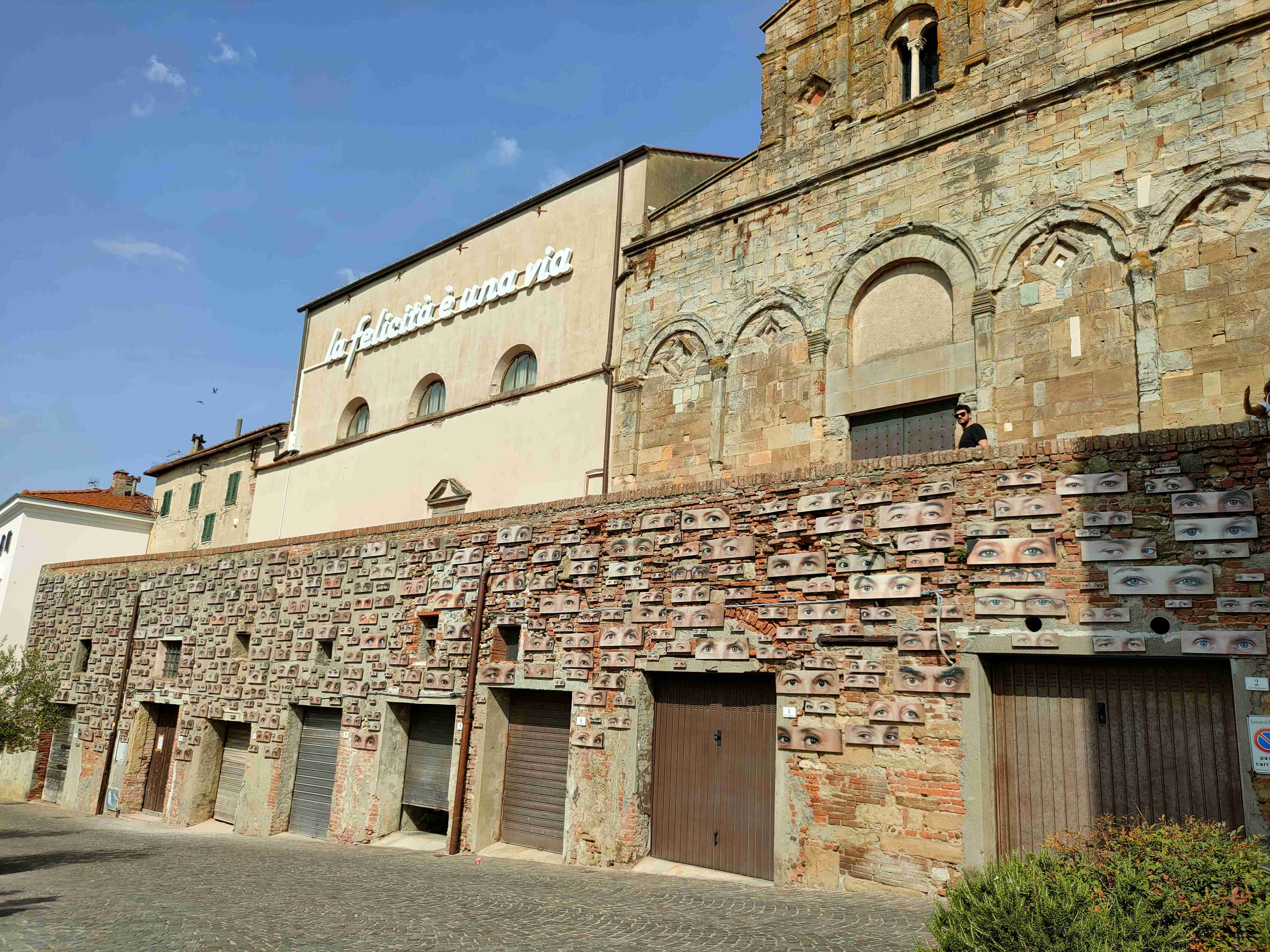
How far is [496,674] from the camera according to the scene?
13.2m

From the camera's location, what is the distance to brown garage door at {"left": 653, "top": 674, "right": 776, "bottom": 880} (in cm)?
1052

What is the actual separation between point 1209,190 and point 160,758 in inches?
763

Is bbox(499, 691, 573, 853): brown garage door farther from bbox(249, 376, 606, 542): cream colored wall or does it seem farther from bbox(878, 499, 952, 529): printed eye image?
bbox(249, 376, 606, 542): cream colored wall

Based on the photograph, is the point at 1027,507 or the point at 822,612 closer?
the point at 1027,507

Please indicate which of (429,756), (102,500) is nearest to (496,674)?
(429,756)

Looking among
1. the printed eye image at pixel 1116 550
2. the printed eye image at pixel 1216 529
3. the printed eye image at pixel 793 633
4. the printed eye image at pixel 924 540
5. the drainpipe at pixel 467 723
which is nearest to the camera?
the printed eye image at pixel 1216 529

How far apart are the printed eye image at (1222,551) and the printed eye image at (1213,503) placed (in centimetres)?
25

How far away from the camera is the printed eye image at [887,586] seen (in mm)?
9641

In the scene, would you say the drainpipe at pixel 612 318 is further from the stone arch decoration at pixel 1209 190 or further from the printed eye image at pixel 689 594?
the stone arch decoration at pixel 1209 190

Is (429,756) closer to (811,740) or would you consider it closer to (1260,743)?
(811,740)

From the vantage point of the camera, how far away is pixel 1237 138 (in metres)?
11.1

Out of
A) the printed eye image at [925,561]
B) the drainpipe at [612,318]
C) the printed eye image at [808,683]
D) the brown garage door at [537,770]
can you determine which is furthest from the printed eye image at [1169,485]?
the drainpipe at [612,318]

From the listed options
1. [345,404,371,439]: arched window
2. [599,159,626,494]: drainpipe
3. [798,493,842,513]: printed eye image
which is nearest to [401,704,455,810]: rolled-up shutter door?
[599,159,626,494]: drainpipe

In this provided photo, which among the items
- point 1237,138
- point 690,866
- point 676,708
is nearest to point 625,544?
point 676,708
